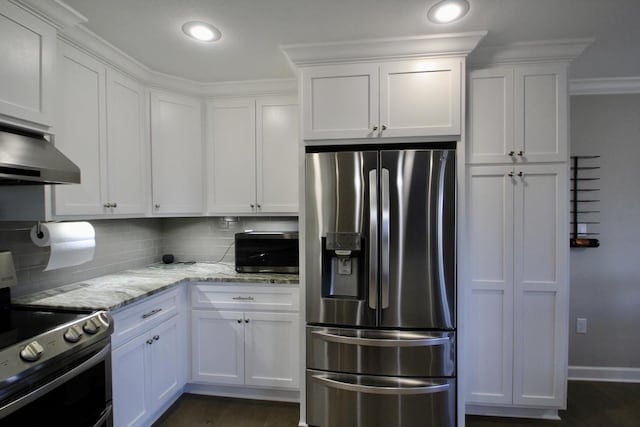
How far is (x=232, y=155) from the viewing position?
8.53ft

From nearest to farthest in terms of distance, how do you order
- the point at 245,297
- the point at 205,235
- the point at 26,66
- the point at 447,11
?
the point at 26,66
the point at 447,11
the point at 245,297
the point at 205,235


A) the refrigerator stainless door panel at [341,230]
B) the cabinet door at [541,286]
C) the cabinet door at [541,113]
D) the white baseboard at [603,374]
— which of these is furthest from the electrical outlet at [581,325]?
the refrigerator stainless door panel at [341,230]

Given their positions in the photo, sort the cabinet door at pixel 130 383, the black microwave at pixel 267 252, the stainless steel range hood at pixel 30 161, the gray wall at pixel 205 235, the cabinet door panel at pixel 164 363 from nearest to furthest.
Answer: the stainless steel range hood at pixel 30 161 → the cabinet door at pixel 130 383 → the cabinet door panel at pixel 164 363 → the black microwave at pixel 267 252 → the gray wall at pixel 205 235

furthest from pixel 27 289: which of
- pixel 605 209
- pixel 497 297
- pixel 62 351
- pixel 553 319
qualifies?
pixel 605 209

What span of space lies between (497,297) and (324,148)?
5.04 feet

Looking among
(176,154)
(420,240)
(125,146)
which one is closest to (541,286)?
(420,240)

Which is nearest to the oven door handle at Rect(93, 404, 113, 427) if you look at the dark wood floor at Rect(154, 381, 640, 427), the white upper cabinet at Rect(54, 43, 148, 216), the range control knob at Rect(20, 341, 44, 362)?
the range control knob at Rect(20, 341, 44, 362)

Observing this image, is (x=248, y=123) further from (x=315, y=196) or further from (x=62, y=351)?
(x=62, y=351)

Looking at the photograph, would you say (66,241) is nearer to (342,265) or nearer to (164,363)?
(164,363)

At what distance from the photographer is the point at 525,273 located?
2.02 metres

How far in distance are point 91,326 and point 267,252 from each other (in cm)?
120

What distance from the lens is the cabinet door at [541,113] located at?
6.51 ft

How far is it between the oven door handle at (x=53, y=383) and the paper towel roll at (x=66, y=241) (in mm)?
572

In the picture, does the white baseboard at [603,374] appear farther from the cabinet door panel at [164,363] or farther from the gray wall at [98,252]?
the gray wall at [98,252]
